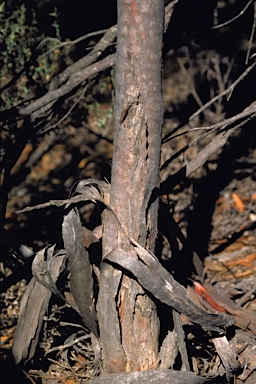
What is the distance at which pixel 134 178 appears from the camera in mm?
2785

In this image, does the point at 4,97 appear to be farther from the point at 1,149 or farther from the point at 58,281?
the point at 58,281

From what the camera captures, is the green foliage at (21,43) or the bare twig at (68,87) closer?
the bare twig at (68,87)

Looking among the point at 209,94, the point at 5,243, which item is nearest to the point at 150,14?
the point at 5,243

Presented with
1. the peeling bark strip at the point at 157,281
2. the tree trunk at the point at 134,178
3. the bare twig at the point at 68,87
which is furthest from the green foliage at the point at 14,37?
the peeling bark strip at the point at 157,281

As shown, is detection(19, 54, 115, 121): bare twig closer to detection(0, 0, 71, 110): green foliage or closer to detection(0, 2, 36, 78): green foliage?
detection(0, 0, 71, 110): green foliage

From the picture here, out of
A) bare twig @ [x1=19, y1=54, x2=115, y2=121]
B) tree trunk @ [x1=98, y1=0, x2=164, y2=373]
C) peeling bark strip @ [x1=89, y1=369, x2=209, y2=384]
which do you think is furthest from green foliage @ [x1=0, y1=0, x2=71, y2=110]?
peeling bark strip @ [x1=89, y1=369, x2=209, y2=384]

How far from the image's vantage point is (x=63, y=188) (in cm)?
517

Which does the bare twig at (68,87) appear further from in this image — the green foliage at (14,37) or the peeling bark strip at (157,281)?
the peeling bark strip at (157,281)

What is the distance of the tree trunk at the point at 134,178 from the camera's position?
2.62m

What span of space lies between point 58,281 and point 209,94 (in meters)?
3.34

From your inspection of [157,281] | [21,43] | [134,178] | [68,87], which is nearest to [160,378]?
[157,281]

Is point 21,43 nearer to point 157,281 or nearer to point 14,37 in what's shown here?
point 14,37

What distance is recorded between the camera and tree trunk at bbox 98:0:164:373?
2617 millimetres

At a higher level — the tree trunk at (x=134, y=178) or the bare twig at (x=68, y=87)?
the bare twig at (x=68, y=87)
